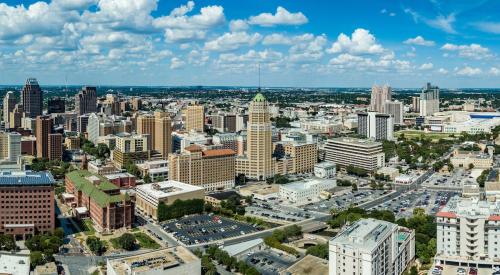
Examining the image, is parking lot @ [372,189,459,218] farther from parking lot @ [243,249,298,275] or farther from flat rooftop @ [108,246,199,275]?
flat rooftop @ [108,246,199,275]

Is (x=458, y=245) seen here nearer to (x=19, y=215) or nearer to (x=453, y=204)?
(x=453, y=204)

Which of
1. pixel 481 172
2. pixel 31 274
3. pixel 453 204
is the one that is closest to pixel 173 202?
pixel 31 274

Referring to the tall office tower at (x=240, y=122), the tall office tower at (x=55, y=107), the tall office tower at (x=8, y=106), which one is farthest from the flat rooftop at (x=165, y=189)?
the tall office tower at (x=55, y=107)

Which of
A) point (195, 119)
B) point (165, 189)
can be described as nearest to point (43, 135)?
point (195, 119)

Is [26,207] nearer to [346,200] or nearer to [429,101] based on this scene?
[346,200]

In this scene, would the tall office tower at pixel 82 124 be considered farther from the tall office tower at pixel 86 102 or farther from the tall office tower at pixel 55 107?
the tall office tower at pixel 55 107
